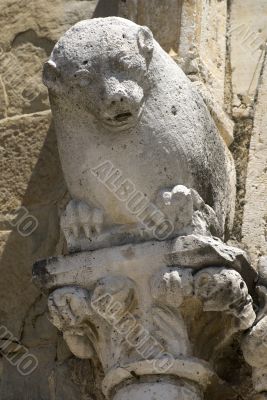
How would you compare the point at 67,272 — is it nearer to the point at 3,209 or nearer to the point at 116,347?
the point at 116,347

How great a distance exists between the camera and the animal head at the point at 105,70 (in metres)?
4.55

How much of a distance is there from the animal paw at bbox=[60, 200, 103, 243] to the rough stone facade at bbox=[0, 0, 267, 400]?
0.46 metres

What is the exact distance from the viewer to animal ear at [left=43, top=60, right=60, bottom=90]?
461cm

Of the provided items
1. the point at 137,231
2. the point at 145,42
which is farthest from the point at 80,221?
the point at 145,42

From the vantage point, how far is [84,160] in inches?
182

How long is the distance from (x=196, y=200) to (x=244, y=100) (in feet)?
2.81

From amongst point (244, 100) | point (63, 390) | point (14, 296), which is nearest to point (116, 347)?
point (63, 390)

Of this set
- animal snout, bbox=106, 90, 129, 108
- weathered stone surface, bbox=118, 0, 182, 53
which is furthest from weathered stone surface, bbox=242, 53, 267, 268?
animal snout, bbox=106, 90, 129, 108

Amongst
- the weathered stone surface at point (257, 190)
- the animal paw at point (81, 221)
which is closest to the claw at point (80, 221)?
the animal paw at point (81, 221)

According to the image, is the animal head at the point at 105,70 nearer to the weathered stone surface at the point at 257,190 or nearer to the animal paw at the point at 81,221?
the animal paw at the point at 81,221

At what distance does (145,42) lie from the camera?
4.63m

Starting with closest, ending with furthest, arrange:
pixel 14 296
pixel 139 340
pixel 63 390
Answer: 1. pixel 139 340
2. pixel 63 390
3. pixel 14 296

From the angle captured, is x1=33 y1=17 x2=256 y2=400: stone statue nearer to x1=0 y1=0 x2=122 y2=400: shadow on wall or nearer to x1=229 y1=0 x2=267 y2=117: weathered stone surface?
x1=0 y1=0 x2=122 y2=400: shadow on wall

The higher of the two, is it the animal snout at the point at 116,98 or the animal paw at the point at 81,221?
the animal snout at the point at 116,98
